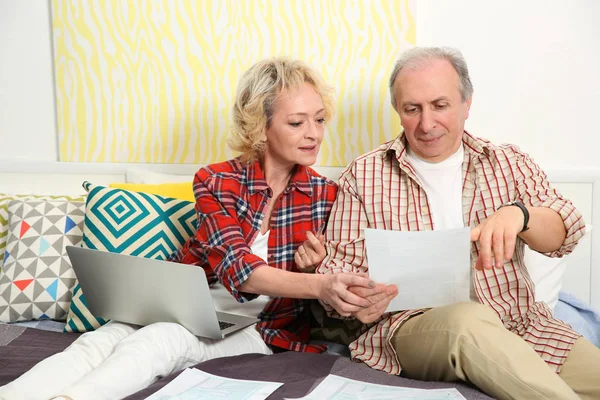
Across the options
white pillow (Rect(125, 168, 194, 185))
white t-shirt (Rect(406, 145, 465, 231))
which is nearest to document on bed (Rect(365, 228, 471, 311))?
white t-shirt (Rect(406, 145, 465, 231))

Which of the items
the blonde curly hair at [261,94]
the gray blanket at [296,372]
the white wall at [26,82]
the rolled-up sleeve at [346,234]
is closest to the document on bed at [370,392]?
the gray blanket at [296,372]

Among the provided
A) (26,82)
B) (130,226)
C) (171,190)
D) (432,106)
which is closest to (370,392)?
(432,106)

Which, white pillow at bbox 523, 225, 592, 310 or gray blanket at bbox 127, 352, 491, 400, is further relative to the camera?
white pillow at bbox 523, 225, 592, 310

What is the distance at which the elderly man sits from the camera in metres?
1.34

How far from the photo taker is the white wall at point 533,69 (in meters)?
2.13

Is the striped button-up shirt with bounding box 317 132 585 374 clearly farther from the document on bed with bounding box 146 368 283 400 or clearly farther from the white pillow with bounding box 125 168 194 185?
the white pillow with bounding box 125 168 194 185

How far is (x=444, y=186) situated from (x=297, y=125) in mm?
464

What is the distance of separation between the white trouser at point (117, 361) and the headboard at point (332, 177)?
Answer: 3.18 ft

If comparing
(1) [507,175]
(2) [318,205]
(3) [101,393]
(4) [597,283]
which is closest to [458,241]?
(1) [507,175]

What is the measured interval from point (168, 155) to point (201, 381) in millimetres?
1360

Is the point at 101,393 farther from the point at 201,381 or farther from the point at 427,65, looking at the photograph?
the point at 427,65

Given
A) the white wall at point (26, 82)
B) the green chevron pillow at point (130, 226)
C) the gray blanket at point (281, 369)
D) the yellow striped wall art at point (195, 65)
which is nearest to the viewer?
the gray blanket at point (281, 369)

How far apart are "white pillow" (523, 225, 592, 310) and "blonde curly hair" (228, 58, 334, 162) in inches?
32.0

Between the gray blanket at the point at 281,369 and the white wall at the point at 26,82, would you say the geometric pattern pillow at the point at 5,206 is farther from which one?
the gray blanket at the point at 281,369
